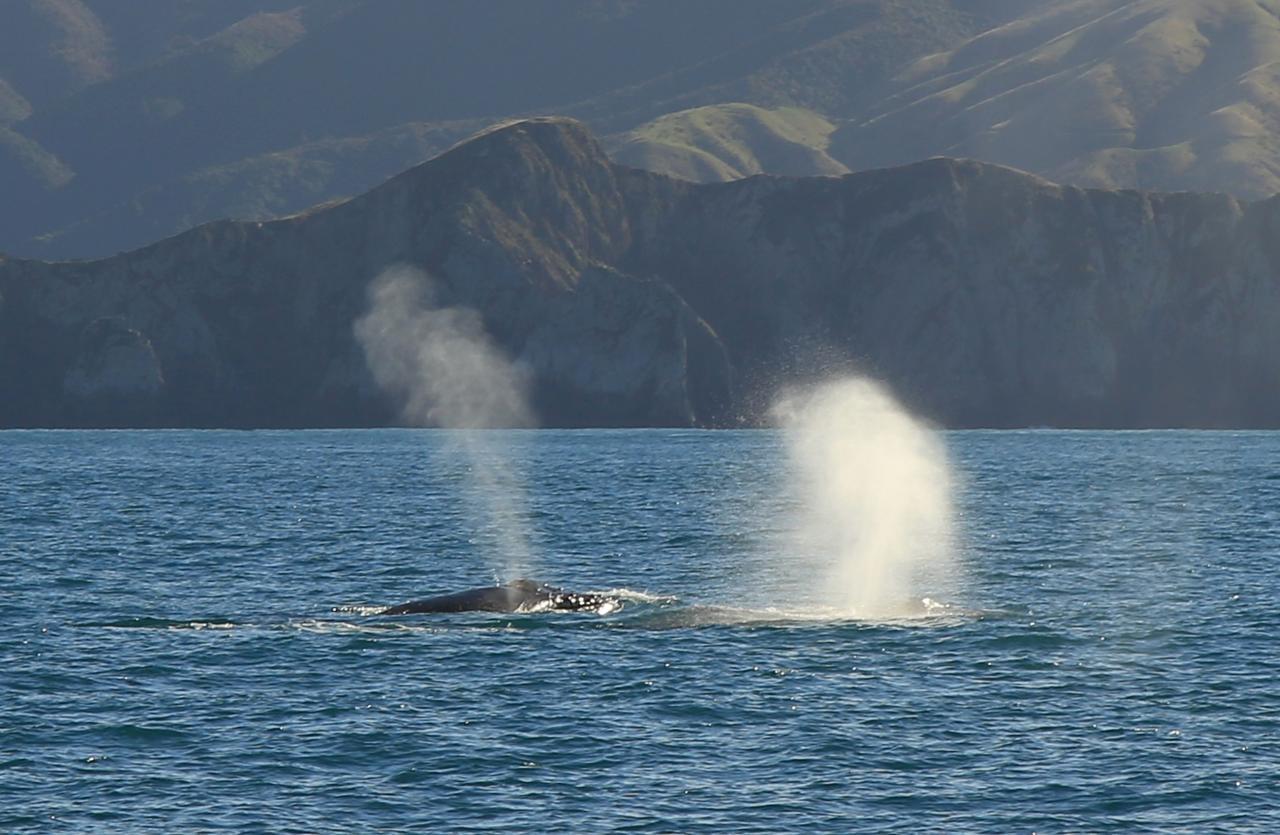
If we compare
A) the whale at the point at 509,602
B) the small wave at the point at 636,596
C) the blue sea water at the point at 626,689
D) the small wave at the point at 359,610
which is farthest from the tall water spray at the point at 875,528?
the small wave at the point at 359,610

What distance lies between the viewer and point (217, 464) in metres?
147

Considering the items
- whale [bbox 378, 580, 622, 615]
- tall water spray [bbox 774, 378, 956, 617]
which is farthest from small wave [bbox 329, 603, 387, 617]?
tall water spray [bbox 774, 378, 956, 617]

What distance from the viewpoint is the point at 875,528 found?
97562 mm

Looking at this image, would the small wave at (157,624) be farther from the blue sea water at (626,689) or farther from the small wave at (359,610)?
the small wave at (359,610)

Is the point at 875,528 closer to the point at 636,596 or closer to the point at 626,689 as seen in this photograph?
the point at 636,596

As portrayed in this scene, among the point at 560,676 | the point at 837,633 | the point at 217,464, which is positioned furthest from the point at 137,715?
the point at 217,464

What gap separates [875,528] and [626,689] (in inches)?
2189

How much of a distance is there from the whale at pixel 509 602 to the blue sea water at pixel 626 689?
122cm

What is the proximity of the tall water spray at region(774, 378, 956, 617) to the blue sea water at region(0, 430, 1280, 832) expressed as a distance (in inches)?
76.9

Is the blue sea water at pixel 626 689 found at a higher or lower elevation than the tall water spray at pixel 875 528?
lower

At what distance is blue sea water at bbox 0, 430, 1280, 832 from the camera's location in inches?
1330

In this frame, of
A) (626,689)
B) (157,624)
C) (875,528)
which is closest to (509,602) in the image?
(157,624)

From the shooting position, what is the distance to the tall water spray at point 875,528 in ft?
211

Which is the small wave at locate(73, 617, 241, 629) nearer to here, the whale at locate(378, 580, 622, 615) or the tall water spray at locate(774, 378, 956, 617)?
the whale at locate(378, 580, 622, 615)
